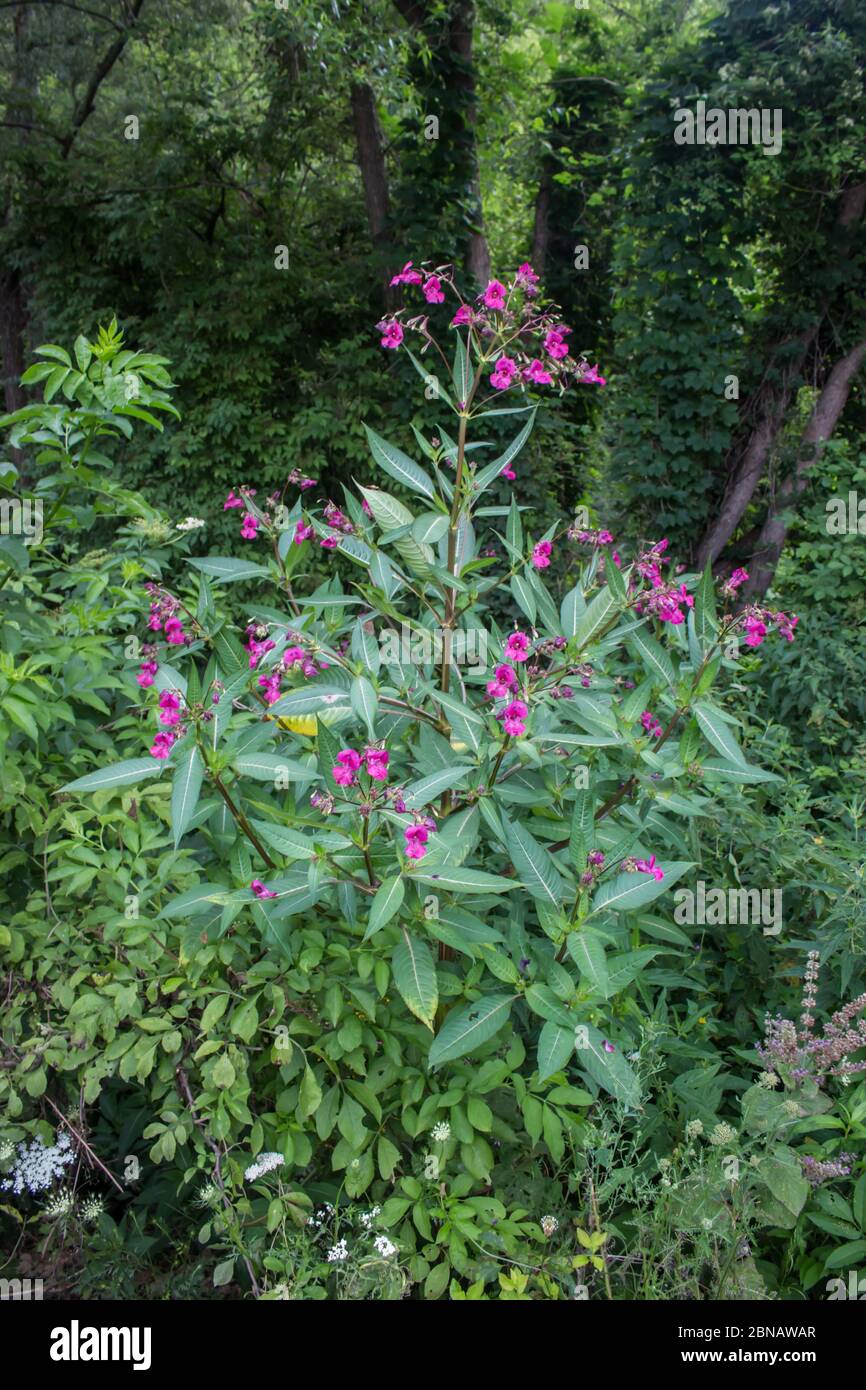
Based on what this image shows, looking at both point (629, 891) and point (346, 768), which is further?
point (629, 891)

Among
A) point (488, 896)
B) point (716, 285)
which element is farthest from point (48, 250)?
point (488, 896)

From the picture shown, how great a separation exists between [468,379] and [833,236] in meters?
5.78

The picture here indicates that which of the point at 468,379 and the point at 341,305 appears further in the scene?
the point at 341,305

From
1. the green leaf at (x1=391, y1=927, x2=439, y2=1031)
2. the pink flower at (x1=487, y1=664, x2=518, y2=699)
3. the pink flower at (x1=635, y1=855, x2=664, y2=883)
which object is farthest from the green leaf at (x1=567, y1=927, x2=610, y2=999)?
the pink flower at (x1=487, y1=664, x2=518, y2=699)

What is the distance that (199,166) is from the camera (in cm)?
819

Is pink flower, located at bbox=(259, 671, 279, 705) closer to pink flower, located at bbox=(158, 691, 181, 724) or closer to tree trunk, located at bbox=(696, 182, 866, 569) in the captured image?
pink flower, located at bbox=(158, 691, 181, 724)

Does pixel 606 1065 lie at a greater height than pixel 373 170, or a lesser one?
lesser

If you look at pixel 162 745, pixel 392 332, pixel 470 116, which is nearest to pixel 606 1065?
pixel 162 745

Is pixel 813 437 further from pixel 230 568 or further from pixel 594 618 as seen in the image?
pixel 230 568

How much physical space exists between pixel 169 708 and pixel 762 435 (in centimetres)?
623

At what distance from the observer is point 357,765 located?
1.79 metres

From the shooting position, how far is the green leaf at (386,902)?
1717 mm

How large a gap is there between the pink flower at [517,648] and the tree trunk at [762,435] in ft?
17.0
